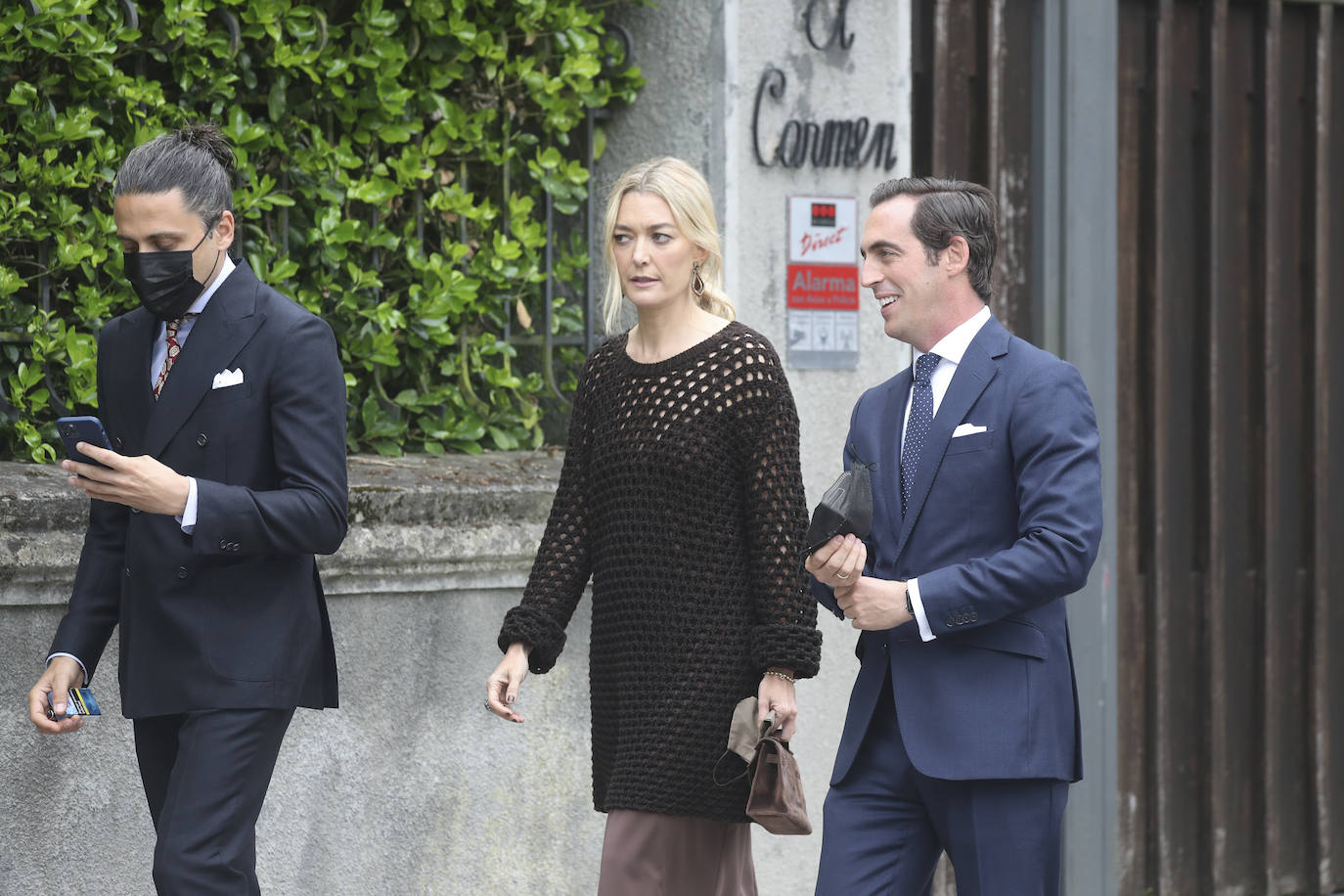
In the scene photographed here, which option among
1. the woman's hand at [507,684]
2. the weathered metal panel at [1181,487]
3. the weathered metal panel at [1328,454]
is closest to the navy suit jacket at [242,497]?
the woman's hand at [507,684]

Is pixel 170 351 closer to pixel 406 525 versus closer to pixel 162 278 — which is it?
pixel 162 278

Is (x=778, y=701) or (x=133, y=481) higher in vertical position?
(x=133, y=481)

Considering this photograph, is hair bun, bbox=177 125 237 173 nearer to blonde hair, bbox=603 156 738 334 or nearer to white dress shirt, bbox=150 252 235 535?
white dress shirt, bbox=150 252 235 535

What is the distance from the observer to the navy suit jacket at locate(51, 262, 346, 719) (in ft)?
11.3

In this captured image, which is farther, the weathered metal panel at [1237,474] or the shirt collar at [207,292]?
the weathered metal panel at [1237,474]

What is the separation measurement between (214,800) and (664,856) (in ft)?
3.08

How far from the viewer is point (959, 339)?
3.50 m

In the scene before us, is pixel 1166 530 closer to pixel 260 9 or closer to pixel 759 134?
pixel 759 134

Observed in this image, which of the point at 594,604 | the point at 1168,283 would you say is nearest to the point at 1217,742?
the point at 1168,283

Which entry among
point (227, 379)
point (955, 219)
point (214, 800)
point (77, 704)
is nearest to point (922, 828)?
point (955, 219)

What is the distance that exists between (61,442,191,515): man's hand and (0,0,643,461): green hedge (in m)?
1.56

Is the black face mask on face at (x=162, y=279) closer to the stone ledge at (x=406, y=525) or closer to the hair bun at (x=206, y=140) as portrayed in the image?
the hair bun at (x=206, y=140)

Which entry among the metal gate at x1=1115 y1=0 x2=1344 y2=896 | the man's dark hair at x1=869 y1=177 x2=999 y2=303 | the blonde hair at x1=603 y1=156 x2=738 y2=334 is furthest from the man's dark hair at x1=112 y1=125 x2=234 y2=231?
the metal gate at x1=1115 y1=0 x2=1344 y2=896

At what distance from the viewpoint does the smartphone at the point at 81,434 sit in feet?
10.7
